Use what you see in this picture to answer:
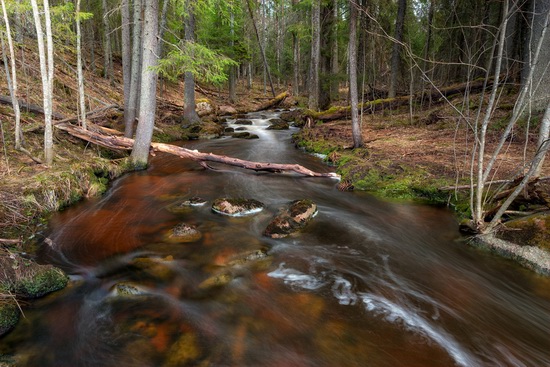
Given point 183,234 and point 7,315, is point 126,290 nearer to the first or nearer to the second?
point 7,315

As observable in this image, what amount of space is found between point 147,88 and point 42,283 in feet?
22.2

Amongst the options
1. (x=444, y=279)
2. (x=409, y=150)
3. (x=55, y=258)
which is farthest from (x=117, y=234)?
(x=409, y=150)

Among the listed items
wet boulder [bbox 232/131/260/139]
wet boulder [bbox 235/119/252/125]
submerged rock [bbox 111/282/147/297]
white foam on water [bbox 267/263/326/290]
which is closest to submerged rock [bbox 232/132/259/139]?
wet boulder [bbox 232/131/260/139]

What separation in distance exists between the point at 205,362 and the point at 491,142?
11.0 m

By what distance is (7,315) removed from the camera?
143 inches

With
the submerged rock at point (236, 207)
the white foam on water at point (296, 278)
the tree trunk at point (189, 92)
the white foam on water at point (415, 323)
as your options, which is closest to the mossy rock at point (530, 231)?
the white foam on water at point (415, 323)

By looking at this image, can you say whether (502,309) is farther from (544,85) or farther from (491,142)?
(544,85)

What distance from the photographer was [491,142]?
10.1 metres

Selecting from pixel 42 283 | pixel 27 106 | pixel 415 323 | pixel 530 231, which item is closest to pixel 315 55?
pixel 27 106

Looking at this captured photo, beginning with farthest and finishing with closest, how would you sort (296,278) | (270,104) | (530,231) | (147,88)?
1. (270,104)
2. (147,88)
3. (530,231)
4. (296,278)

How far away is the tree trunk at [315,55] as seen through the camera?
1706cm

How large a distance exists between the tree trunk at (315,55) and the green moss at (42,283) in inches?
645

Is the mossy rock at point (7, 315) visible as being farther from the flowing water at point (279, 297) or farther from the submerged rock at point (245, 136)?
the submerged rock at point (245, 136)

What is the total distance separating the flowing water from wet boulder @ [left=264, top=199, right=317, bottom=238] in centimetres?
21
